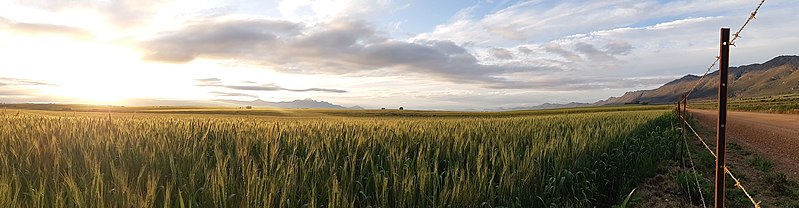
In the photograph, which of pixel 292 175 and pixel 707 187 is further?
pixel 707 187

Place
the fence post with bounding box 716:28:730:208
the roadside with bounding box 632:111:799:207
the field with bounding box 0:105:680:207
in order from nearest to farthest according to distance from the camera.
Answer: the field with bounding box 0:105:680:207 < the fence post with bounding box 716:28:730:208 < the roadside with bounding box 632:111:799:207

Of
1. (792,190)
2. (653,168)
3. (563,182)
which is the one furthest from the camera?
(653,168)

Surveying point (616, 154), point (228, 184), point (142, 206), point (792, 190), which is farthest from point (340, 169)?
point (792, 190)

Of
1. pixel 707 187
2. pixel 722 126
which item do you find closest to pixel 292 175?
pixel 722 126

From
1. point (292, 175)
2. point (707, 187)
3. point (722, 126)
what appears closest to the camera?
point (292, 175)

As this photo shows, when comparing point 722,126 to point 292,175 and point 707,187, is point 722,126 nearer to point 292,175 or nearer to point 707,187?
point 292,175

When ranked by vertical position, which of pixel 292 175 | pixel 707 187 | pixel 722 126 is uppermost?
pixel 722 126

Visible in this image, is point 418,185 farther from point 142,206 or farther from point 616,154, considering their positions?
point 616,154

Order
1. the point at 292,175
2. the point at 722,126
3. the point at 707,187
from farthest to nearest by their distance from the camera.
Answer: the point at 707,187 → the point at 722,126 → the point at 292,175

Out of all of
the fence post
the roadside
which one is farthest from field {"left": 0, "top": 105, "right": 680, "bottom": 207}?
the fence post

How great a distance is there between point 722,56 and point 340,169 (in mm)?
3121

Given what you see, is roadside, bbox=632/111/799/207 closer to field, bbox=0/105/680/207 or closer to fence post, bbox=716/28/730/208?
field, bbox=0/105/680/207

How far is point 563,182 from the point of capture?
467 cm

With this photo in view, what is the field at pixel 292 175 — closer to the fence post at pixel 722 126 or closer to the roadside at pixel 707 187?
the roadside at pixel 707 187
